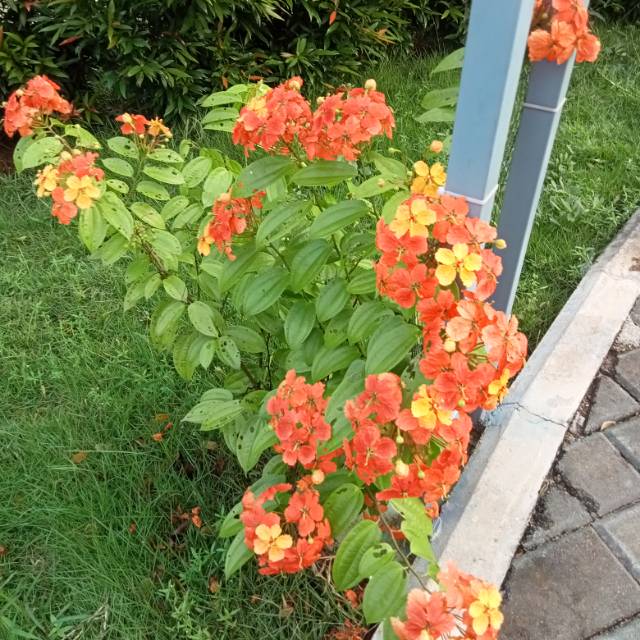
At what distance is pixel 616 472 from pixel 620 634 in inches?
18.3

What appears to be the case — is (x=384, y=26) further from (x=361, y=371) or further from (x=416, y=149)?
(x=361, y=371)

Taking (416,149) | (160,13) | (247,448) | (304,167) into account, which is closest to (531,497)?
(247,448)

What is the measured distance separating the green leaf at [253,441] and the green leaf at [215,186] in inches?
17.8

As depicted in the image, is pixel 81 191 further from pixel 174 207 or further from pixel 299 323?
pixel 299 323

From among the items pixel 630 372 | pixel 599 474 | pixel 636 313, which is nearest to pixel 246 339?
pixel 599 474

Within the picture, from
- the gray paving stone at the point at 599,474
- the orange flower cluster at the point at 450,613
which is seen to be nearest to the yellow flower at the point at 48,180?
the orange flower cluster at the point at 450,613

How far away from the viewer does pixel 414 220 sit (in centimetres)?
87

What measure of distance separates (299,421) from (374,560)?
0.73 feet

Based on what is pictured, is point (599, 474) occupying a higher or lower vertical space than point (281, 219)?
lower

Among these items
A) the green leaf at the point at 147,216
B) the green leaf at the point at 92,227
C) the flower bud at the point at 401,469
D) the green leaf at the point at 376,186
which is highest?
the green leaf at the point at 376,186

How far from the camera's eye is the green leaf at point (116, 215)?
47.1 inches

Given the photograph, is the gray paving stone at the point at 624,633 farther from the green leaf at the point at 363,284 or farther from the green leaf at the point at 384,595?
the green leaf at the point at 363,284

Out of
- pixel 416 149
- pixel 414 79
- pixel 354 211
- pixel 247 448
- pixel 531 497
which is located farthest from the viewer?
pixel 414 79

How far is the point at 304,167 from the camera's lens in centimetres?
110
